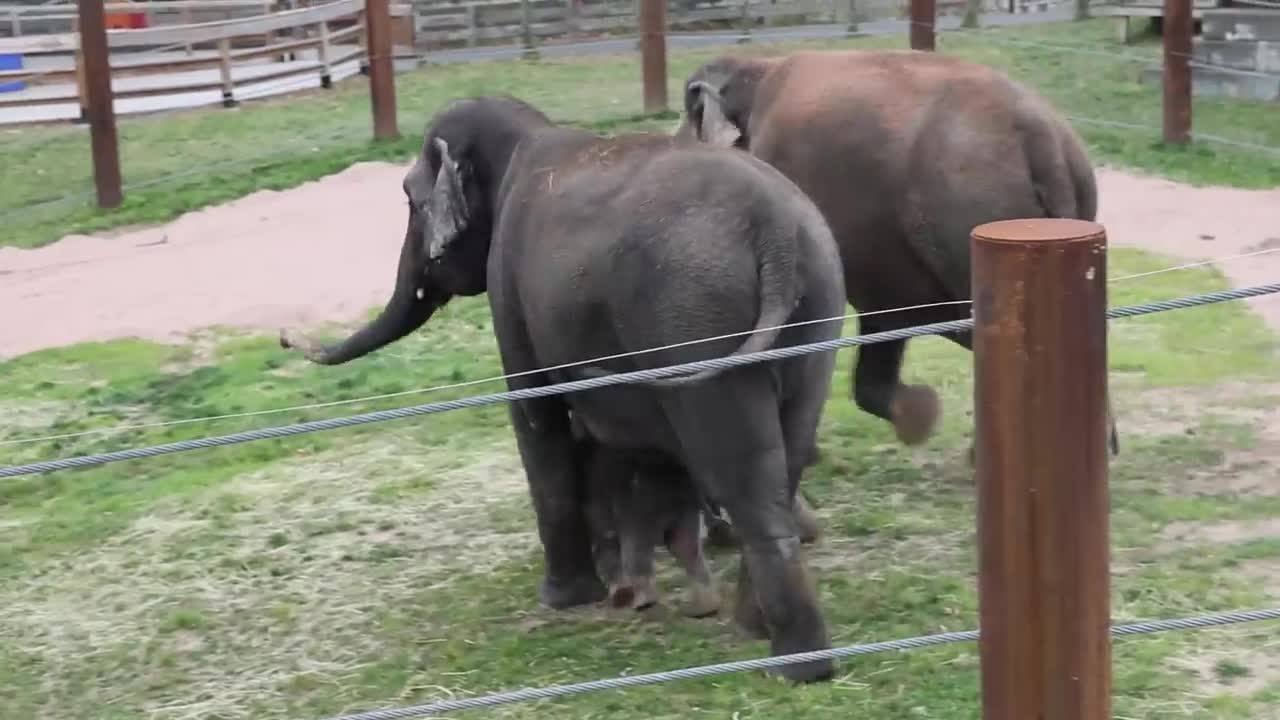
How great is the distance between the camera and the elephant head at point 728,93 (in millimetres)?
6035

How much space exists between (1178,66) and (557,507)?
25.3ft

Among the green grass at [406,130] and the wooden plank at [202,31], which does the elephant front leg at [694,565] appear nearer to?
the green grass at [406,130]

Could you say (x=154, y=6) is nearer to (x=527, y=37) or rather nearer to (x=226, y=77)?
(x=226, y=77)

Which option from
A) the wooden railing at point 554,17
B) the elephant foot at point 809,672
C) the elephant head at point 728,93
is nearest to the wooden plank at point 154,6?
the wooden railing at point 554,17

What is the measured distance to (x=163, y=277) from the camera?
950 cm

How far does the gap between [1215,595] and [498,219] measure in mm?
2162

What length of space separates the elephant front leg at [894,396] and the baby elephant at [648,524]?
50.3 inches

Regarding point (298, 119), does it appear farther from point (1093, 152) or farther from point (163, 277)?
point (1093, 152)

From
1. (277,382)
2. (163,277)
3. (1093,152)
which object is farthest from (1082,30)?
(277,382)

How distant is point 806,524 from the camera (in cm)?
504

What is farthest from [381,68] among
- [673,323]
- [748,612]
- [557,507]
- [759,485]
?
[759,485]

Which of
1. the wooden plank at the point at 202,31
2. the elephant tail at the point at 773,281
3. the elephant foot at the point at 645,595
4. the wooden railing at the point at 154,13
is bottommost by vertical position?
the elephant foot at the point at 645,595

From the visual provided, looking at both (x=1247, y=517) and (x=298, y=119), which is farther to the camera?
(x=298, y=119)

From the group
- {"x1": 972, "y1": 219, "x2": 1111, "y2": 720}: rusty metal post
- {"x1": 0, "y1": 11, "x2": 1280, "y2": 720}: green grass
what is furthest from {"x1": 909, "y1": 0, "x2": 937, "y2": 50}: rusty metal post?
{"x1": 972, "y1": 219, "x2": 1111, "y2": 720}: rusty metal post
